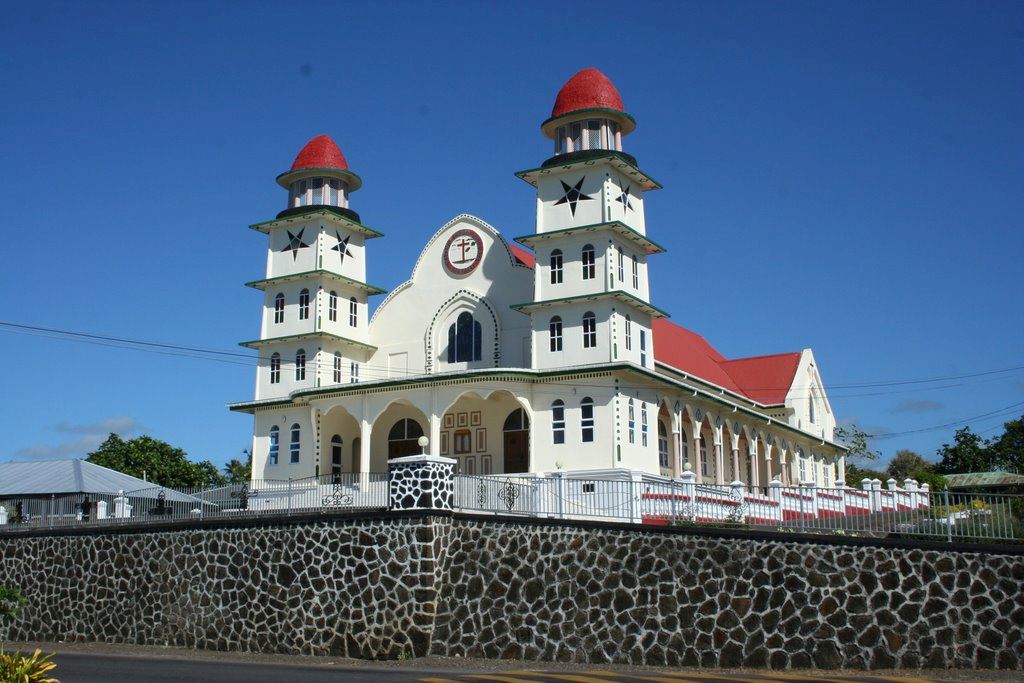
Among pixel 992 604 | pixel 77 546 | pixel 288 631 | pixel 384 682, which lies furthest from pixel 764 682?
pixel 77 546

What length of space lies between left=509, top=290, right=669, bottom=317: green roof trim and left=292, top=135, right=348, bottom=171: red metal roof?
10181mm

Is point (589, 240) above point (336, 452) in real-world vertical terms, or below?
above

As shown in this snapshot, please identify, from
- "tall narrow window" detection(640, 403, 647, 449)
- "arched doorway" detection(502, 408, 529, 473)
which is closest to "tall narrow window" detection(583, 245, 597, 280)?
"tall narrow window" detection(640, 403, 647, 449)

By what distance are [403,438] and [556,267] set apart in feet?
28.6

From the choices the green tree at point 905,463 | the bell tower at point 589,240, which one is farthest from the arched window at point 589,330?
the green tree at point 905,463

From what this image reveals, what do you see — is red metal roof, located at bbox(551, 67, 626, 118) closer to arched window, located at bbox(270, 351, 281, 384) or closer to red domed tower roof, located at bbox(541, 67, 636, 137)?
red domed tower roof, located at bbox(541, 67, 636, 137)

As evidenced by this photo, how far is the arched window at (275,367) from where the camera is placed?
40.3 metres

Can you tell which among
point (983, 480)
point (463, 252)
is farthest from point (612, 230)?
point (983, 480)

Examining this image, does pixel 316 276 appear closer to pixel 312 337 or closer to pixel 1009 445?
pixel 312 337

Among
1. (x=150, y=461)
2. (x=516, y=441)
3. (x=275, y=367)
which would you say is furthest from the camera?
(x=150, y=461)

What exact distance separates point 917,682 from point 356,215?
99.4 ft

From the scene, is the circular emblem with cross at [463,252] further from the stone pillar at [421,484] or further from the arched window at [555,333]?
the stone pillar at [421,484]

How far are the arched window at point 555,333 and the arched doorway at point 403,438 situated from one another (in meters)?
6.47

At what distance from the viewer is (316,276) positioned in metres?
39.8
